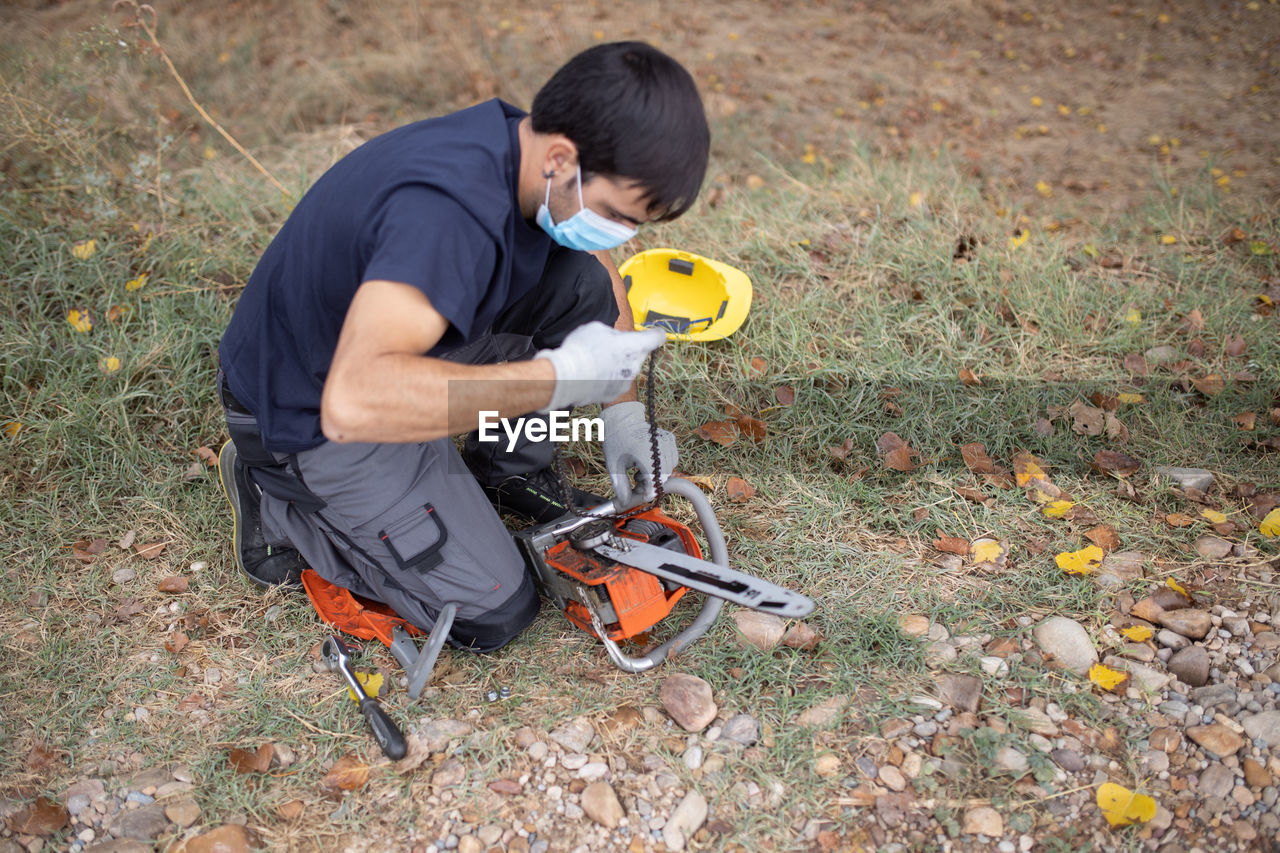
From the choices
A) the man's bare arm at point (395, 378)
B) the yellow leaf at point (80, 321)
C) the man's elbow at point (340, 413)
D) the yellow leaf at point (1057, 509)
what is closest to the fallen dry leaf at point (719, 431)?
the yellow leaf at point (1057, 509)

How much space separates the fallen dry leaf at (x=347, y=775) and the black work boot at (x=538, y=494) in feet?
2.98

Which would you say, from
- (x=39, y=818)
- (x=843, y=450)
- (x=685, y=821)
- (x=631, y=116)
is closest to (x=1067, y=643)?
(x=843, y=450)

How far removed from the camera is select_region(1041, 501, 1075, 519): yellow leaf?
2470 millimetres


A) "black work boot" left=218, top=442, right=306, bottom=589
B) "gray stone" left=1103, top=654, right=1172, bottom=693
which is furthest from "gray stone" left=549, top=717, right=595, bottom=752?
"gray stone" left=1103, top=654, right=1172, bottom=693

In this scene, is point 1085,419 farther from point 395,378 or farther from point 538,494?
point 395,378

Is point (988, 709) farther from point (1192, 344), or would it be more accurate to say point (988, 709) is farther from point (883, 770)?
point (1192, 344)

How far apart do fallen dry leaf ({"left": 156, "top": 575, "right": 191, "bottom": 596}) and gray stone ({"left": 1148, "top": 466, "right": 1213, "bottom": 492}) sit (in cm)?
292

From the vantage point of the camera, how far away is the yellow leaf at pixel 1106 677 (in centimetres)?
197

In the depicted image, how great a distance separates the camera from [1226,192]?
4086mm

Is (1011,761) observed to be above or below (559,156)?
below

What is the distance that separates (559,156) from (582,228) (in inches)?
6.5

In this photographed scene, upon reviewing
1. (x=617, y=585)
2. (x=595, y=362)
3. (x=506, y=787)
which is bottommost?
(x=506, y=787)

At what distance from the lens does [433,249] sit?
5.27ft

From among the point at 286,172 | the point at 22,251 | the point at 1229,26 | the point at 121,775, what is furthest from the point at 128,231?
the point at 1229,26
